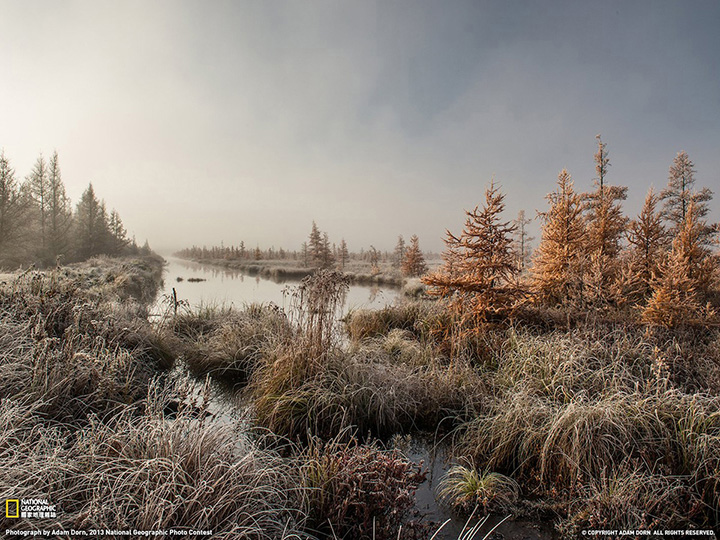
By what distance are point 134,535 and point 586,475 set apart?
10.5ft

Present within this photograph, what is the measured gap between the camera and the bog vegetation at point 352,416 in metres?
1.99

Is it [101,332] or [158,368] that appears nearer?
[101,332]

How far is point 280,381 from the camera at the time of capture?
3863 mm

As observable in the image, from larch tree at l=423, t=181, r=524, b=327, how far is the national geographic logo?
554 cm

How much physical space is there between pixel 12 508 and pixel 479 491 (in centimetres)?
289

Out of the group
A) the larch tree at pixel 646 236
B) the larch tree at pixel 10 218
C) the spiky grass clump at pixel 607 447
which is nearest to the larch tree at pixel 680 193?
the larch tree at pixel 646 236

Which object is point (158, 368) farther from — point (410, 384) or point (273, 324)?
point (410, 384)

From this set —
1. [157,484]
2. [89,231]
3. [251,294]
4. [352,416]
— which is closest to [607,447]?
[352,416]

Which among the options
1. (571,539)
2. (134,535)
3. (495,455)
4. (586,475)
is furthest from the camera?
(495,455)

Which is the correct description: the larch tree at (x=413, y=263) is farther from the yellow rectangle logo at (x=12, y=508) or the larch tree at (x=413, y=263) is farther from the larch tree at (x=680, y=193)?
the yellow rectangle logo at (x=12, y=508)

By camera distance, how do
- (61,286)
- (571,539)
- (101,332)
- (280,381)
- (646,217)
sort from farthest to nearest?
(646,217) → (61,286) → (101,332) → (280,381) → (571,539)

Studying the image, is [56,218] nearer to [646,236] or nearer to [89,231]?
[89,231]

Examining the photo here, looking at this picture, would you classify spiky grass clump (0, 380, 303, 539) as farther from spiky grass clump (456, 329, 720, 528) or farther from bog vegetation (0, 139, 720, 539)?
spiky grass clump (456, 329, 720, 528)

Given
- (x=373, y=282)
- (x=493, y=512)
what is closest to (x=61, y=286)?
(x=493, y=512)
